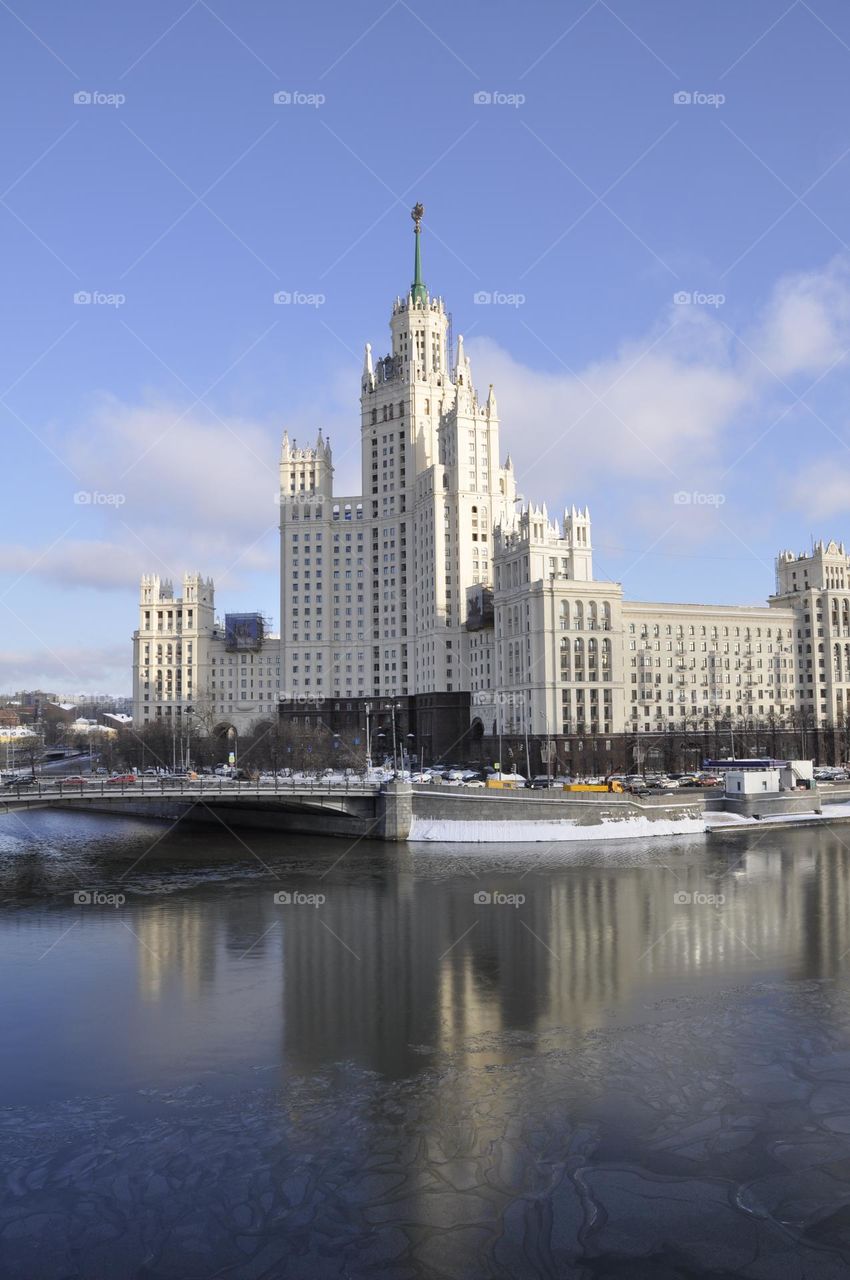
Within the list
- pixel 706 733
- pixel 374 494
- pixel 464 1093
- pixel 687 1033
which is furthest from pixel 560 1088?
pixel 374 494

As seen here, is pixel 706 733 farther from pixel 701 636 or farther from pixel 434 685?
pixel 434 685

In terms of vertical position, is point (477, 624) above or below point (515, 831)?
above

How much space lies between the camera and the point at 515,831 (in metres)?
71.0

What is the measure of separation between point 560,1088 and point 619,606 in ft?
301

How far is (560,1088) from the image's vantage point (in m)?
24.1
